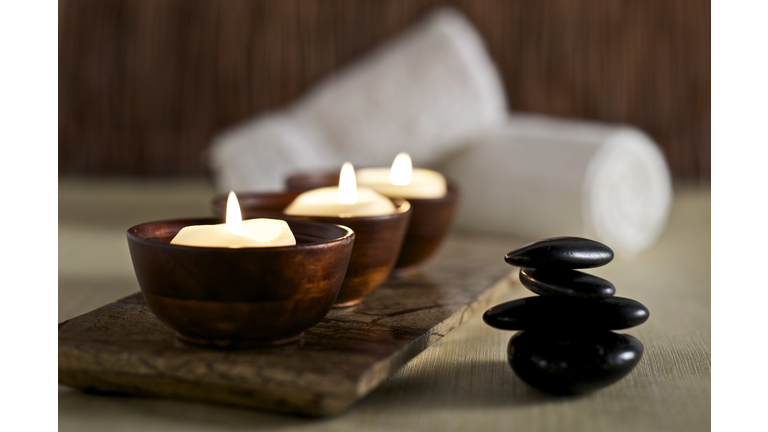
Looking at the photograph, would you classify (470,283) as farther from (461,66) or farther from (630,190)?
(461,66)

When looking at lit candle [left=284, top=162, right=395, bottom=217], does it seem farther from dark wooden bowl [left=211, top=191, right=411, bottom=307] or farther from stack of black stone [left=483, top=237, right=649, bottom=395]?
stack of black stone [left=483, top=237, right=649, bottom=395]

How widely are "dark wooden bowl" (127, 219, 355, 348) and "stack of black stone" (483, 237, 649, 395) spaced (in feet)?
0.36

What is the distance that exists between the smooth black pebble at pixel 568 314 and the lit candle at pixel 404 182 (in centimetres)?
27

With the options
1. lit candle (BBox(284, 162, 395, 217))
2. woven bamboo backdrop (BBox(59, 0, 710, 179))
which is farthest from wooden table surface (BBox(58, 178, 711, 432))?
woven bamboo backdrop (BBox(59, 0, 710, 179))

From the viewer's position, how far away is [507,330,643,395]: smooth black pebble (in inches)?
16.0

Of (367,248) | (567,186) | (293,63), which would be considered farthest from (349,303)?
(293,63)

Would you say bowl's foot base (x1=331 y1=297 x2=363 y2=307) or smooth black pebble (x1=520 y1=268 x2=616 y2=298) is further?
bowl's foot base (x1=331 y1=297 x2=363 y2=307)

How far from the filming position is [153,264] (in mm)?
403

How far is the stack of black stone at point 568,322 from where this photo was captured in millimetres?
408

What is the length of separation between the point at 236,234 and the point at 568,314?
0.65 ft

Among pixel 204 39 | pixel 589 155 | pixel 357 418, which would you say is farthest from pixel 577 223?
pixel 204 39

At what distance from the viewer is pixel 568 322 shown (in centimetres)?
42

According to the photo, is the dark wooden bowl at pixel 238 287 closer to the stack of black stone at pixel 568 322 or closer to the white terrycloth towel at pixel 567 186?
the stack of black stone at pixel 568 322

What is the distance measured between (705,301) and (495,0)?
0.95m
